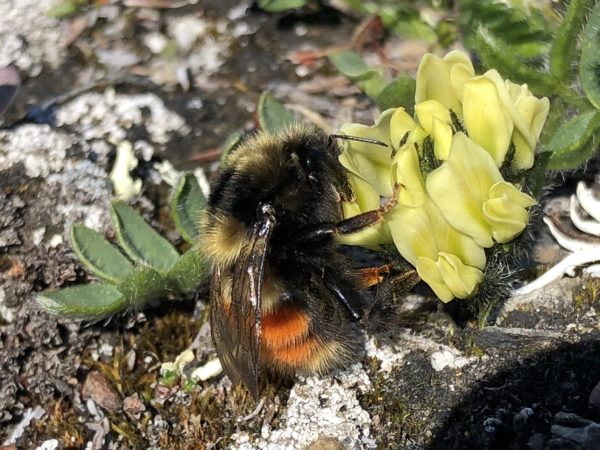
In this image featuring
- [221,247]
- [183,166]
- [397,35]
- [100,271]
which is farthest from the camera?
[397,35]

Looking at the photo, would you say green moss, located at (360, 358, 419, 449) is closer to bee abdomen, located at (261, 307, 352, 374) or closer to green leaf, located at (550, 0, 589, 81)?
bee abdomen, located at (261, 307, 352, 374)

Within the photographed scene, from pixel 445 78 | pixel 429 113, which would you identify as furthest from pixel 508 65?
pixel 429 113

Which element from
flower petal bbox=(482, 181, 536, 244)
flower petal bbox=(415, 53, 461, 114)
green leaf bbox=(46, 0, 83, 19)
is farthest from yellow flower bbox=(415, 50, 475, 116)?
green leaf bbox=(46, 0, 83, 19)

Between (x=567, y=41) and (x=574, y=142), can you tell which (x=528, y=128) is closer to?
(x=574, y=142)

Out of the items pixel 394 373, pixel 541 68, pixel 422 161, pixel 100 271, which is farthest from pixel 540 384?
pixel 100 271

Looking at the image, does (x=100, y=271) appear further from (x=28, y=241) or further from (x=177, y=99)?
(x=177, y=99)

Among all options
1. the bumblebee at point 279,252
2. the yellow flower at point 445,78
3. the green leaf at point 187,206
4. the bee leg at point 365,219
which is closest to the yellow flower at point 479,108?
the yellow flower at point 445,78
